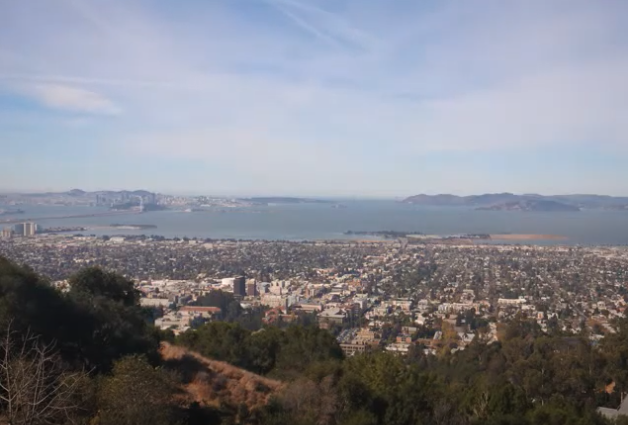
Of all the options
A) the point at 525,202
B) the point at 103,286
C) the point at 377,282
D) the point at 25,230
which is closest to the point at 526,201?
the point at 525,202

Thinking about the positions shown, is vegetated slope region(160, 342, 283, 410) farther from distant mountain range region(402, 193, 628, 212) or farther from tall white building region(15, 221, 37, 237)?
distant mountain range region(402, 193, 628, 212)

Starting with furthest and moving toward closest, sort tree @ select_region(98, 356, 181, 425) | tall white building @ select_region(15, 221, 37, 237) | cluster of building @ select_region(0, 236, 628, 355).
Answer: tall white building @ select_region(15, 221, 37, 237) < cluster of building @ select_region(0, 236, 628, 355) < tree @ select_region(98, 356, 181, 425)

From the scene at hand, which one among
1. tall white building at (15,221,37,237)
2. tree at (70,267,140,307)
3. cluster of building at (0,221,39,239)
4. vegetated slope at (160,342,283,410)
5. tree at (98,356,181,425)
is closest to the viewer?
tree at (98,356,181,425)

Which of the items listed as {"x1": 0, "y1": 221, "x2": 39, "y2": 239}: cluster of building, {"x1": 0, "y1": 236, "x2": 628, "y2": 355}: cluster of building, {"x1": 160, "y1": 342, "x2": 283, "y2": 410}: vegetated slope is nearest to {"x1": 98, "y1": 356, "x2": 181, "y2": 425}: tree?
{"x1": 160, "y1": 342, "x2": 283, "y2": 410}: vegetated slope

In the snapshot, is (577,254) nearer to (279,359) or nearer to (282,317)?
(282,317)

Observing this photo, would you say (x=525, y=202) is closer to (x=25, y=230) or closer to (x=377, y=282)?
(x=377, y=282)

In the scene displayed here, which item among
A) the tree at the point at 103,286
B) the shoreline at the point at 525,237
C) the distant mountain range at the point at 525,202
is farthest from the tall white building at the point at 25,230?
the distant mountain range at the point at 525,202
